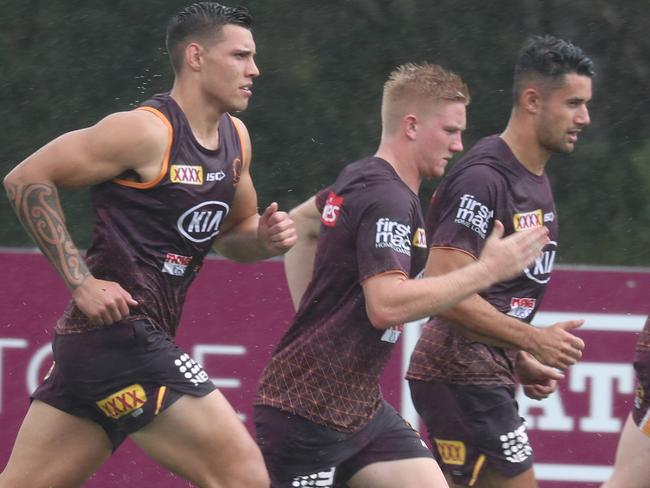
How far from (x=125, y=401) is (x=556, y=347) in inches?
60.0

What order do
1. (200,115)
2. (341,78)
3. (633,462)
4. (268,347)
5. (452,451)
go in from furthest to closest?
(341,78) → (268,347) → (633,462) → (452,451) → (200,115)

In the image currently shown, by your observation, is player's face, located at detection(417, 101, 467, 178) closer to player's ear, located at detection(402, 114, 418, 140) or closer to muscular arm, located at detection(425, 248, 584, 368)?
player's ear, located at detection(402, 114, 418, 140)

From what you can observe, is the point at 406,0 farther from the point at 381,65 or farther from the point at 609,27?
the point at 609,27

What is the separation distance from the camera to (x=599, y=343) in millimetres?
7414

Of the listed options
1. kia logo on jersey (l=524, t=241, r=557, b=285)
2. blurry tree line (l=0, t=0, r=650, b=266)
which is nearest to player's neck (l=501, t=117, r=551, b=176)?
kia logo on jersey (l=524, t=241, r=557, b=285)

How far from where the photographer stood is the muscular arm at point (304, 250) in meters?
6.03

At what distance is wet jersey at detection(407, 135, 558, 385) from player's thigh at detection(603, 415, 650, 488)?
551 millimetres

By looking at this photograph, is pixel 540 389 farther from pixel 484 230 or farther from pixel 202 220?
pixel 202 220

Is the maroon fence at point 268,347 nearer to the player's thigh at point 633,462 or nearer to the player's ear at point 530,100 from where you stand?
the player's thigh at point 633,462

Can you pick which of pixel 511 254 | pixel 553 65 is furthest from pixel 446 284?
pixel 553 65

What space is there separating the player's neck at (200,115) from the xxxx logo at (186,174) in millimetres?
125

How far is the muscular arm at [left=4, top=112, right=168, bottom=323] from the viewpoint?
517cm

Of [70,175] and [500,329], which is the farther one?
[500,329]

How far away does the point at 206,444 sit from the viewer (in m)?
5.16
